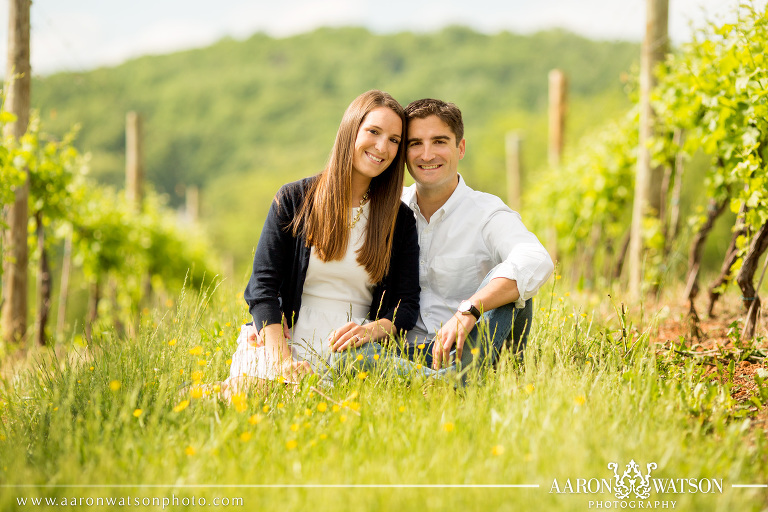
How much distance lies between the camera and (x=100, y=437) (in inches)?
85.4

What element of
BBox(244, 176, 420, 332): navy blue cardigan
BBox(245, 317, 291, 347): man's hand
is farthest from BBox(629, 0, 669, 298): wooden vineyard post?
BBox(245, 317, 291, 347): man's hand

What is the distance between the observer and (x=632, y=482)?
1.83 m

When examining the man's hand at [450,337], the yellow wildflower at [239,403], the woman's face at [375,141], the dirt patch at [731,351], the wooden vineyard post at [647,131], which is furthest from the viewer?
the wooden vineyard post at [647,131]

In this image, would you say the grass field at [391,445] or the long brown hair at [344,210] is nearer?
the grass field at [391,445]

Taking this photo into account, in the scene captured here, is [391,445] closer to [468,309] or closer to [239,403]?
[239,403]

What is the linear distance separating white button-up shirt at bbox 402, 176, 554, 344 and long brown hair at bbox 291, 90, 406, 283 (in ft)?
0.88

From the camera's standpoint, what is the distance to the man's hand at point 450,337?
8.64ft

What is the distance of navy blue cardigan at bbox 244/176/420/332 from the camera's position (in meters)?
2.87

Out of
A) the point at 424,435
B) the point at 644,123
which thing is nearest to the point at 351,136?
the point at 424,435

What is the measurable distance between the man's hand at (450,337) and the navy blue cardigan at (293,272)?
0.26 meters

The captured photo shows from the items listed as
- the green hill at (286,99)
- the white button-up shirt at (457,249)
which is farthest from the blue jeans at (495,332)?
the green hill at (286,99)

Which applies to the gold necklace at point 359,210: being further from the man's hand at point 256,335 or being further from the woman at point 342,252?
the man's hand at point 256,335

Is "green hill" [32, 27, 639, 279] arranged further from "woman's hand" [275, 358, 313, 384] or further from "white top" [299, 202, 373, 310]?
"woman's hand" [275, 358, 313, 384]

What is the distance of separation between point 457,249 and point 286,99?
55.2 meters
